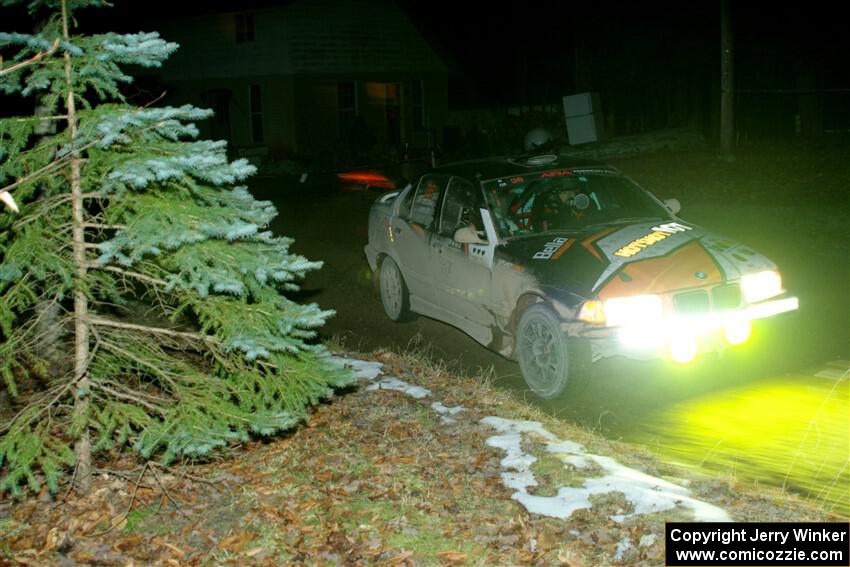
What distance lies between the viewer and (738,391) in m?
7.42

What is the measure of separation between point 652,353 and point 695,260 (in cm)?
92

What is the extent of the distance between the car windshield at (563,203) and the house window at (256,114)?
24.2 metres

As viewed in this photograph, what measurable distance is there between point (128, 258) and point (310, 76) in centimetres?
2666

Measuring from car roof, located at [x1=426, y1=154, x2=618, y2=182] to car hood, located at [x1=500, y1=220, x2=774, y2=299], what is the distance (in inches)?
34.7

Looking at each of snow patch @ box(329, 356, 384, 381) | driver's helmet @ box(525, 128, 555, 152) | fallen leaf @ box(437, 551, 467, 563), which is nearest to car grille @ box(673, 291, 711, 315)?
snow patch @ box(329, 356, 384, 381)

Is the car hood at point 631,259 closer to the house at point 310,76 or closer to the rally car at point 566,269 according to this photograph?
the rally car at point 566,269

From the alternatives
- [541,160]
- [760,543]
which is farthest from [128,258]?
[541,160]

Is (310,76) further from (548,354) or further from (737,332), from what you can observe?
(737,332)

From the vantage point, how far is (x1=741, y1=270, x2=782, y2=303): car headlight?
7449 millimetres

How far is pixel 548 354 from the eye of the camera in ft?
24.3

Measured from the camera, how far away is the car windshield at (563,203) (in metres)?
8.32

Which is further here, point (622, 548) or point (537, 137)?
point (537, 137)

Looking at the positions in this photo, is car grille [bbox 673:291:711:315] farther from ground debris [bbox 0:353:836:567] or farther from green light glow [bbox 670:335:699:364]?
ground debris [bbox 0:353:836:567]

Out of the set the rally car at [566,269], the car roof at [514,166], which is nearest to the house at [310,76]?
the car roof at [514,166]
